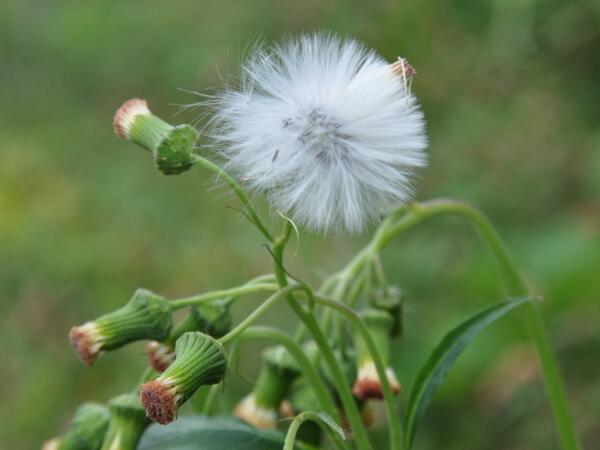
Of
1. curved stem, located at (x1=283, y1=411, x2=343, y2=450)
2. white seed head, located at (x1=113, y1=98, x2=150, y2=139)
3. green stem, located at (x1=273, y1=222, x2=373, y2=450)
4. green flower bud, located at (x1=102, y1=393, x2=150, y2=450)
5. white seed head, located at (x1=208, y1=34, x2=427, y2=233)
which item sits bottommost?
curved stem, located at (x1=283, y1=411, x2=343, y2=450)

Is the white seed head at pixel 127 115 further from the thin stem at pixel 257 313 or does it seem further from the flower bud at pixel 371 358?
the flower bud at pixel 371 358

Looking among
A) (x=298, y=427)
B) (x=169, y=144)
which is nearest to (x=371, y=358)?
(x=298, y=427)

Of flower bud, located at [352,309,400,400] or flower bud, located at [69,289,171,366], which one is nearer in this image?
flower bud, located at [69,289,171,366]

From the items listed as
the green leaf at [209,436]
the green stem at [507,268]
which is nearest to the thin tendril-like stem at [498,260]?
the green stem at [507,268]

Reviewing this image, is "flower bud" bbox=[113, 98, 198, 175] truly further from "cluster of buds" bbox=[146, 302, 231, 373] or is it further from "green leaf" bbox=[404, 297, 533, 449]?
"green leaf" bbox=[404, 297, 533, 449]

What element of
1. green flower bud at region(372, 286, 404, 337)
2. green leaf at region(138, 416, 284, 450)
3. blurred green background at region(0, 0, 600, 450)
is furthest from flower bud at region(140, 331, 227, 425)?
blurred green background at region(0, 0, 600, 450)

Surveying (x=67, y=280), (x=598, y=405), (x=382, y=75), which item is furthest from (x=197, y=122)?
(x=67, y=280)

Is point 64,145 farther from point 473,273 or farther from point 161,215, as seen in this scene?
point 473,273
